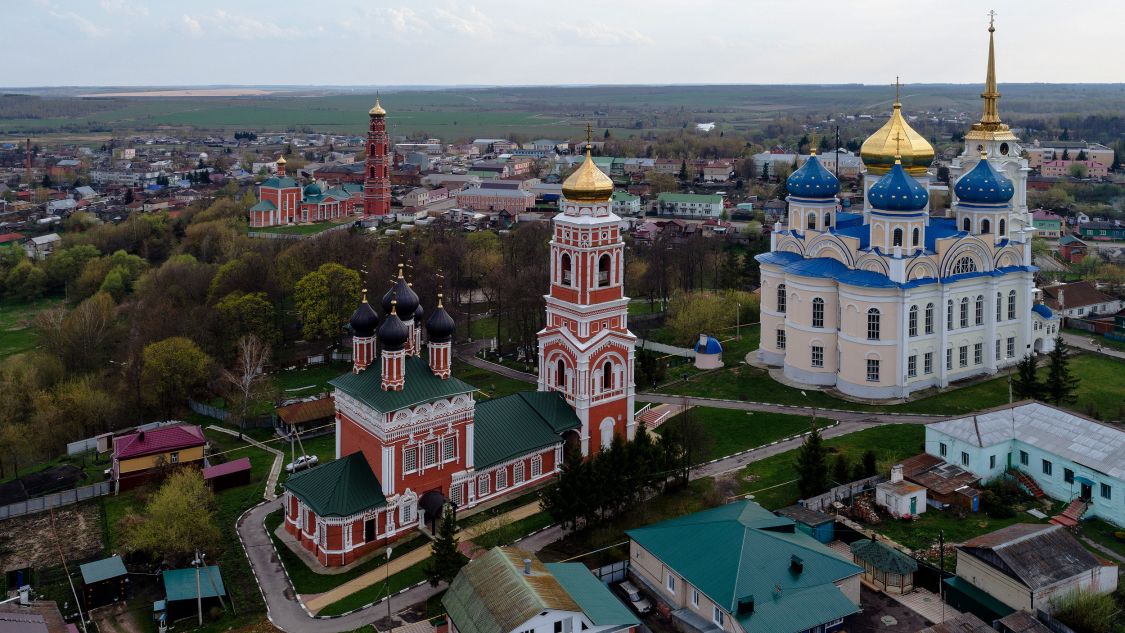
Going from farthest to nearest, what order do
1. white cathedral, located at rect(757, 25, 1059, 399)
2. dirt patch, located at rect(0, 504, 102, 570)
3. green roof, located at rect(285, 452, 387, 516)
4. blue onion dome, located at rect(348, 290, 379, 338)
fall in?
white cathedral, located at rect(757, 25, 1059, 399) → blue onion dome, located at rect(348, 290, 379, 338) → dirt patch, located at rect(0, 504, 102, 570) → green roof, located at rect(285, 452, 387, 516)

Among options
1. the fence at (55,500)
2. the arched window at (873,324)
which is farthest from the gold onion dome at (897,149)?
the fence at (55,500)

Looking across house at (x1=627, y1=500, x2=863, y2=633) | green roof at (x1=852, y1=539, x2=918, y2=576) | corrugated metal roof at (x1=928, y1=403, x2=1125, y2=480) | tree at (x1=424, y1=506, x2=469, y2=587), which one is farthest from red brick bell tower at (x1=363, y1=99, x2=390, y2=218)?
green roof at (x1=852, y1=539, x2=918, y2=576)

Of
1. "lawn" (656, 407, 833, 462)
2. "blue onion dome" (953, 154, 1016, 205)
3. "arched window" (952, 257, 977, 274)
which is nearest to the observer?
"lawn" (656, 407, 833, 462)

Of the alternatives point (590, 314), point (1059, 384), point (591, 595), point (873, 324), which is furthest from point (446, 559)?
point (1059, 384)

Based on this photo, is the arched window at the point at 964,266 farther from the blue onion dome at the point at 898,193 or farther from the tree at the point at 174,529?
the tree at the point at 174,529

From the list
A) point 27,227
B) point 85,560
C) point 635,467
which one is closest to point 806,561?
point 635,467

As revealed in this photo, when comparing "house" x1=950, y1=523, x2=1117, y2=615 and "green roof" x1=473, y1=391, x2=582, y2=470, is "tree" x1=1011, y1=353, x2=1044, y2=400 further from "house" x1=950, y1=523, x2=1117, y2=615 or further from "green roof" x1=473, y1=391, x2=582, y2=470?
"green roof" x1=473, y1=391, x2=582, y2=470
